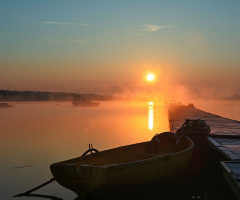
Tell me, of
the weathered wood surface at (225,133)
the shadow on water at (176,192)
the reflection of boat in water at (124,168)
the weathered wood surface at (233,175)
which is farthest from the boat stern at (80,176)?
the weathered wood surface at (225,133)

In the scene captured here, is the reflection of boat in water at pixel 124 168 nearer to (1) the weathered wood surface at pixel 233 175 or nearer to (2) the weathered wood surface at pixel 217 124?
(1) the weathered wood surface at pixel 233 175

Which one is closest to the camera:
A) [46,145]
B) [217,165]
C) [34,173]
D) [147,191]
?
[147,191]

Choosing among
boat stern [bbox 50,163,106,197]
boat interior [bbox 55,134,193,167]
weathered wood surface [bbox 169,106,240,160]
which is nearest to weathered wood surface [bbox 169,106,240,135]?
weathered wood surface [bbox 169,106,240,160]

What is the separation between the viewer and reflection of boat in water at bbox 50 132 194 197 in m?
9.70

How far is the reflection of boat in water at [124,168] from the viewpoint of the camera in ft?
31.8

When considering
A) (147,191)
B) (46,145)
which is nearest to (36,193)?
(147,191)

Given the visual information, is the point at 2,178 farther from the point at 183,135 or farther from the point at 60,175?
the point at 183,135

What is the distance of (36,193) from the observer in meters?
12.5

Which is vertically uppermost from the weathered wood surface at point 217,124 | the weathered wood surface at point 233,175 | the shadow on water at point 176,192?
the weathered wood surface at point 233,175

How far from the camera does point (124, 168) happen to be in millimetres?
10188

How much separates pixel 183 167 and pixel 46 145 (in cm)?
1691

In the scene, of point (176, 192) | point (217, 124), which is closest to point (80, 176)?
point (176, 192)

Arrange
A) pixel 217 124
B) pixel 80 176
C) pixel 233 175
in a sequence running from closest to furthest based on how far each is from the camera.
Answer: pixel 233 175 < pixel 80 176 < pixel 217 124

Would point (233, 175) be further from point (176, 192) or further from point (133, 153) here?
point (133, 153)
